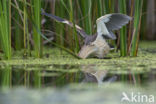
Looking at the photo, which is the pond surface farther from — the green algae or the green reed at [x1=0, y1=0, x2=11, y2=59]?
the green reed at [x1=0, y1=0, x2=11, y2=59]

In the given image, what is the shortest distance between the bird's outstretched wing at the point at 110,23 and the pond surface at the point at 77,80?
0.29m

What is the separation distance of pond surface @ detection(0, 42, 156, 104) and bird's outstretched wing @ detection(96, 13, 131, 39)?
287mm

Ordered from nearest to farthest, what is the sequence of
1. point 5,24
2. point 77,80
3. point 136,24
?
point 77,80, point 5,24, point 136,24

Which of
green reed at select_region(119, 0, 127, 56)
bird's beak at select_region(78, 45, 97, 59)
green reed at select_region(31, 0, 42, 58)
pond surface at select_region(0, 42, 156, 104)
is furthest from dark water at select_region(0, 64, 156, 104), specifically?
green reed at select_region(119, 0, 127, 56)

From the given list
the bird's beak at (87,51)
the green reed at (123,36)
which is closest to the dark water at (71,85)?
the bird's beak at (87,51)

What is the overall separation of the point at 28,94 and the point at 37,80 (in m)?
0.56

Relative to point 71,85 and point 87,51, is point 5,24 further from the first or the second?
point 71,85

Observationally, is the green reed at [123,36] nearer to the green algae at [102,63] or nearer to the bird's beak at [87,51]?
the green algae at [102,63]

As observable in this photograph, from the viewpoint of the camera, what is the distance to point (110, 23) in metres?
4.11

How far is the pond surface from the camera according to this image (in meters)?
2.34

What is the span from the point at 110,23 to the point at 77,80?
4.16ft

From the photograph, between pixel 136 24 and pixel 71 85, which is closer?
pixel 71 85

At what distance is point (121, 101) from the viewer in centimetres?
228

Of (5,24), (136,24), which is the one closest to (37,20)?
(5,24)
